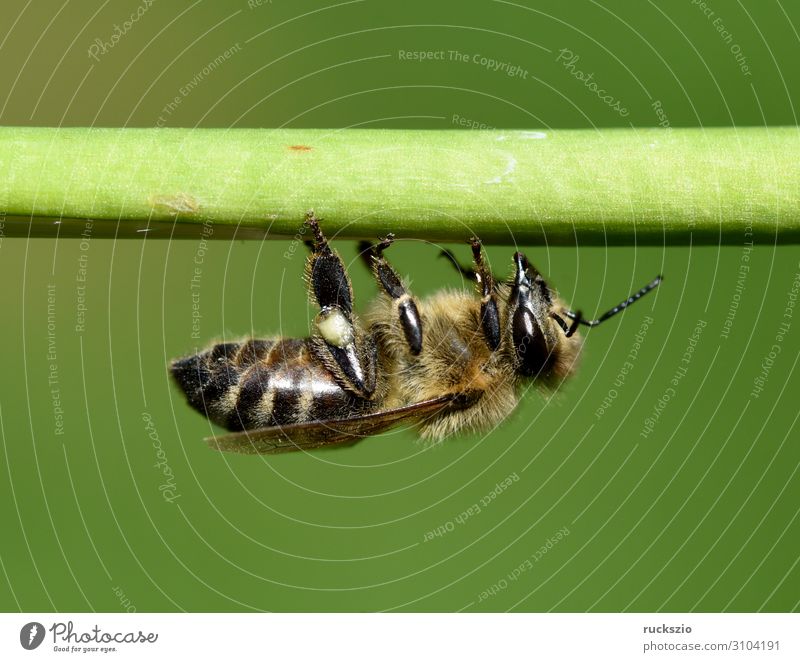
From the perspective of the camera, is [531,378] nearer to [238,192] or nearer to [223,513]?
[238,192]

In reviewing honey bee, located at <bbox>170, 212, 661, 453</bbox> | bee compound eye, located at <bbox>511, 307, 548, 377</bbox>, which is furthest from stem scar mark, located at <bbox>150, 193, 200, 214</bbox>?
bee compound eye, located at <bbox>511, 307, 548, 377</bbox>

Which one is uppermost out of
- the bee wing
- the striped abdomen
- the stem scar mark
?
the stem scar mark

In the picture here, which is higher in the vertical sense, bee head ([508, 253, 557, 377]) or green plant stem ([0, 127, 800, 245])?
green plant stem ([0, 127, 800, 245])

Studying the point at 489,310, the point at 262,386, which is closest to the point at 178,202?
the point at 262,386

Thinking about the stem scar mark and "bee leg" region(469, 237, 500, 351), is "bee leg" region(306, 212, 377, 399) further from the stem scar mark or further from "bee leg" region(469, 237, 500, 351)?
the stem scar mark

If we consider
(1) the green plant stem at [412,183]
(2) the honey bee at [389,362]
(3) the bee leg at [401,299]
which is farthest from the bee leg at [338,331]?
(1) the green plant stem at [412,183]

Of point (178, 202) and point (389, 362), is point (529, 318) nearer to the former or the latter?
point (389, 362)

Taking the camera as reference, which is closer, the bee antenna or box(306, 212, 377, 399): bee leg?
the bee antenna
